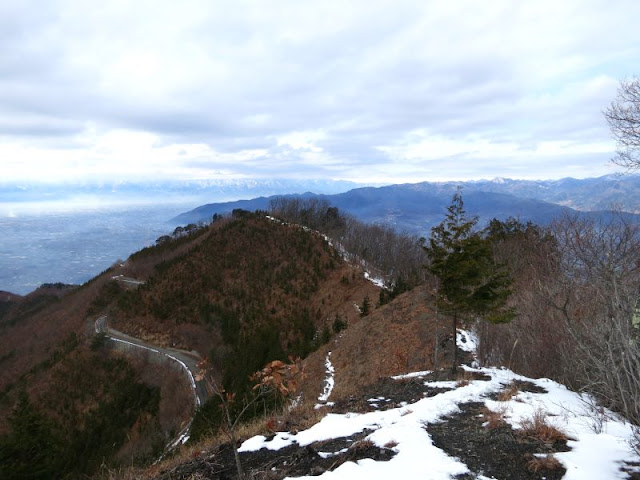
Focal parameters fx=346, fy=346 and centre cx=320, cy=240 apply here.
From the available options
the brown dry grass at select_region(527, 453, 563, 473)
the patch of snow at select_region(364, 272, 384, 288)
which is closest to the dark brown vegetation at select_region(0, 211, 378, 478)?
the patch of snow at select_region(364, 272, 384, 288)

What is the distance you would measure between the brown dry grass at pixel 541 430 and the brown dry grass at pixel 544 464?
0.53 m

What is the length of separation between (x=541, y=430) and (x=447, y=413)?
1.69m

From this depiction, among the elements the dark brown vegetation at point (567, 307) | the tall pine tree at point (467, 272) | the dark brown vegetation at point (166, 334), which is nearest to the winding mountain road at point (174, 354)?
the dark brown vegetation at point (166, 334)

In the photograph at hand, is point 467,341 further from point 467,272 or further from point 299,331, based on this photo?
point 299,331

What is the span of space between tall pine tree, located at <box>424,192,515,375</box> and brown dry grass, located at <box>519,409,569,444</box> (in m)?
5.03

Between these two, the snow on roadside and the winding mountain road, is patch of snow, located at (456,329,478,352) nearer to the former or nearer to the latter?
the snow on roadside

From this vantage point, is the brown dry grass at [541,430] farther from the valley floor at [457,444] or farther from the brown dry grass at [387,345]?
the brown dry grass at [387,345]

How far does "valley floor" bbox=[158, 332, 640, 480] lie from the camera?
11.5 feet

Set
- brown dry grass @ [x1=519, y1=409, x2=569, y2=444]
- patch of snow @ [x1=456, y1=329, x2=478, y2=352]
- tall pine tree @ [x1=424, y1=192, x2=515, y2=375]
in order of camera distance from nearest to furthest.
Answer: brown dry grass @ [x1=519, y1=409, x2=569, y2=444] < tall pine tree @ [x1=424, y1=192, x2=515, y2=375] < patch of snow @ [x1=456, y1=329, x2=478, y2=352]

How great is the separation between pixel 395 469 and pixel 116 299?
51487mm

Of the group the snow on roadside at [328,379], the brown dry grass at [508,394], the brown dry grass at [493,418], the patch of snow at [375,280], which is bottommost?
the snow on roadside at [328,379]

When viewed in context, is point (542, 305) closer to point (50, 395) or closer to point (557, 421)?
point (557, 421)

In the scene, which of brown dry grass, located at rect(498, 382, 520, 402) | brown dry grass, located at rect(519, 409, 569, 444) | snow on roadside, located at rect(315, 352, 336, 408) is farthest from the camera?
snow on roadside, located at rect(315, 352, 336, 408)

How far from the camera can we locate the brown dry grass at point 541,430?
406 cm
